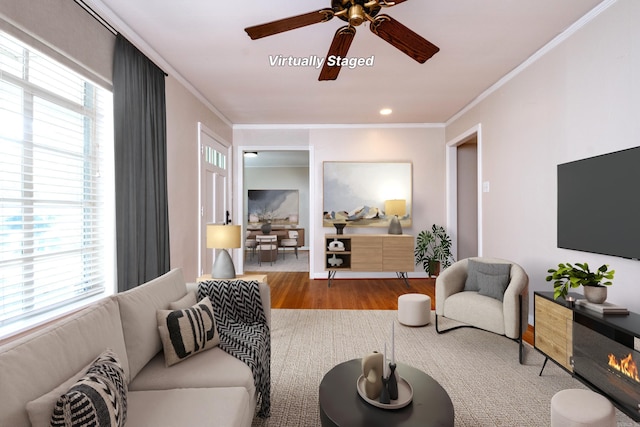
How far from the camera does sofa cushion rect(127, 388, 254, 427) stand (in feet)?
4.12

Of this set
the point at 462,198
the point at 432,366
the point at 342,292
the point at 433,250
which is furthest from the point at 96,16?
the point at 462,198

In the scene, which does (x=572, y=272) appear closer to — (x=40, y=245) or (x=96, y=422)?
(x=96, y=422)

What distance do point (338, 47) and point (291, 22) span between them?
431 millimetres

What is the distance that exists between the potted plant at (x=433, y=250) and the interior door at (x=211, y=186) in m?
3.28

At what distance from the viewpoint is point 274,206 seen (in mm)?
10031

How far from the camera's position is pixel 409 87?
4027 mm

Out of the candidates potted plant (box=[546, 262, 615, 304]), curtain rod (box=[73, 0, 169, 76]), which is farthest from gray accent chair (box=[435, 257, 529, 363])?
curtain rod (box=[73, 0, 169, 76])

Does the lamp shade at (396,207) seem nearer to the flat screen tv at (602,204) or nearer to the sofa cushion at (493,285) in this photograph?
the sofa cushion at (493,285)

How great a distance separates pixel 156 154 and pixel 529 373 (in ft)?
11.7

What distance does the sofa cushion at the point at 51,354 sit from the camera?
3.10 feet

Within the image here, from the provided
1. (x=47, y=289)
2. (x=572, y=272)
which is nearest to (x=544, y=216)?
(x=572, y=272)

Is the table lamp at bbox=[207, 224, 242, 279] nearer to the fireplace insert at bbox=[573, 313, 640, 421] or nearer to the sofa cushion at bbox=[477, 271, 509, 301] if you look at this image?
the sofa cushion at bbox=[477, 271, 509, 301]

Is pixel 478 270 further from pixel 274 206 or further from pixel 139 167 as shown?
pixel 274 206

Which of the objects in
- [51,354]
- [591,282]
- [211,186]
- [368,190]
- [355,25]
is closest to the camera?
[51,354]
